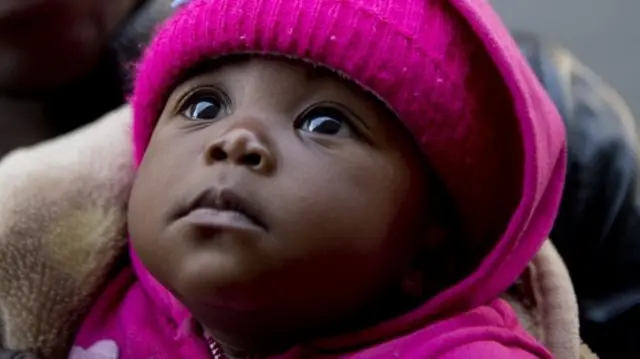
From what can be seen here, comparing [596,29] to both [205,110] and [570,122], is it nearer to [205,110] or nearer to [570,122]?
[570,122]

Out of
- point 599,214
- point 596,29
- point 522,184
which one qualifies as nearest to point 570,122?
point 599,214

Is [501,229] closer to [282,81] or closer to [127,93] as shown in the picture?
[282,81]

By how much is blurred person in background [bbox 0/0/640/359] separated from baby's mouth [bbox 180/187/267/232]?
29 centimetres

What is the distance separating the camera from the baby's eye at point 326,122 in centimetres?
66

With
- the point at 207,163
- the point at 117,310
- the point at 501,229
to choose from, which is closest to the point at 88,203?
the point at 117,310

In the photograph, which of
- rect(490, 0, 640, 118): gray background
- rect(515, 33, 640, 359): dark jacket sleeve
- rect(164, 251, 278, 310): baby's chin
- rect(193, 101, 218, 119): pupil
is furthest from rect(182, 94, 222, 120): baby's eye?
rect(490, 0, 640, 118): gray background

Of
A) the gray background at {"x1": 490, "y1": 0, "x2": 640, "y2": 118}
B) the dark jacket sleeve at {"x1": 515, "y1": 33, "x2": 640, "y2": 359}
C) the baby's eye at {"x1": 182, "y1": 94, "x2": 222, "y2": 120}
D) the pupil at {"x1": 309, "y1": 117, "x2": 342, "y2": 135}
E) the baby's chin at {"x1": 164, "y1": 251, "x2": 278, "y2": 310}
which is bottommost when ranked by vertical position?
the gray background at {"x1": 490, "y1": 0, "x2": 640, "y2": 118}

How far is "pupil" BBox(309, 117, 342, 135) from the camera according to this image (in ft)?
2.16

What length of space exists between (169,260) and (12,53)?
0.94ft

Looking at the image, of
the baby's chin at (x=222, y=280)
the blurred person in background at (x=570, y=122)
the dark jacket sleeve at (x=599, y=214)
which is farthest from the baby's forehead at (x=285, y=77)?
the dark jacket sleeve at (x=599, y=214)

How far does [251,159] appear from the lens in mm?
616

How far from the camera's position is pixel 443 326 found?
2.29ft

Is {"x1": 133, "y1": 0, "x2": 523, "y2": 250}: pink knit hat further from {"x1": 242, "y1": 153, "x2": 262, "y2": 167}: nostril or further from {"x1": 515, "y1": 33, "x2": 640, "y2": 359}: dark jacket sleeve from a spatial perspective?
{"x1": 515, "y1": 33, "x2": 640, "y2": 359}: dark jacket sleeve

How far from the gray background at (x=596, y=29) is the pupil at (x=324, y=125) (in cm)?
104
